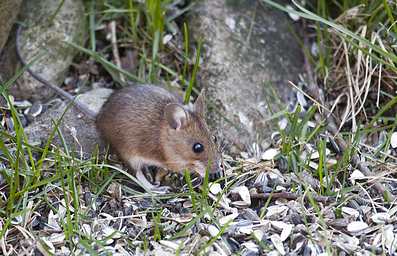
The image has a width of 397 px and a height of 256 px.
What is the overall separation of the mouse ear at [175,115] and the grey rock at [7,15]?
5.34 feet

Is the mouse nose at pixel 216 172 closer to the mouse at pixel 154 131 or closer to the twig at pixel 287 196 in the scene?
the mouse at pixel 154 131

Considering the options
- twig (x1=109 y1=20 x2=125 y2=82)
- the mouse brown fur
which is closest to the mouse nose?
the mouse brown fur

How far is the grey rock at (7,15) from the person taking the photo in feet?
20.6

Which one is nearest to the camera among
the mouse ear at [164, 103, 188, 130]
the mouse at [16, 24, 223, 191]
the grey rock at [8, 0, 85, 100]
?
the mouse ear at [164, 103, 188, 130]

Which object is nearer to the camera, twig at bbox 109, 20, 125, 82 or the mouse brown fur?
the mouse brown fur

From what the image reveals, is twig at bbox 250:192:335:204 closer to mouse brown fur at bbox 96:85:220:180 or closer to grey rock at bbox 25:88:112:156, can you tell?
mouse brown fur at bbox 96:85:220:180

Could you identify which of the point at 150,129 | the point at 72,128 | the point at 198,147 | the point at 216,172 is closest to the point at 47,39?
the point at 72,128

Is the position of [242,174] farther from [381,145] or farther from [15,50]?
[15,50]

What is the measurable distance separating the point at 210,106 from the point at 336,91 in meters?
1.18

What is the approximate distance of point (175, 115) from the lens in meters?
5.97

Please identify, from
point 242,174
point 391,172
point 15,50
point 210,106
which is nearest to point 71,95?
point 15,50

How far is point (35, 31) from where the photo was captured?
691 cm

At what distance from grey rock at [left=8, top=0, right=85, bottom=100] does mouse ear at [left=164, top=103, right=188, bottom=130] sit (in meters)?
1.39

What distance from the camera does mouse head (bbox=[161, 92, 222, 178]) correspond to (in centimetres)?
595
